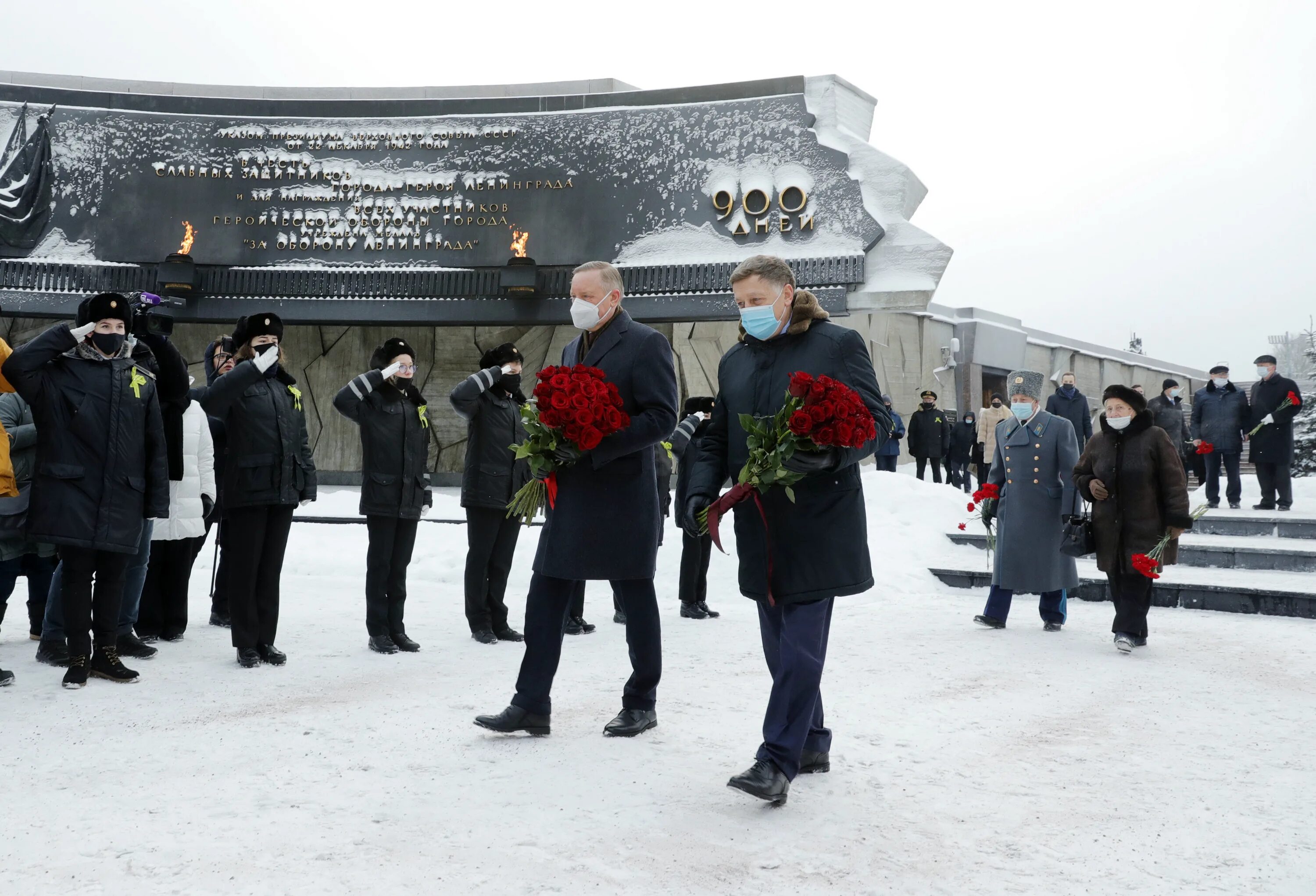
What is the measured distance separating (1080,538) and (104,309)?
18.5 ft

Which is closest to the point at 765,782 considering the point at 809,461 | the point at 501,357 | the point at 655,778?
the point at 655,778

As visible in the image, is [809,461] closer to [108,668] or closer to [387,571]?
[387,571]

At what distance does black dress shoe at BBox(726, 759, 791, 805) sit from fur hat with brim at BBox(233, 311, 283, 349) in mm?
3472

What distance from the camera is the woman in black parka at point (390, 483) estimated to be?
5.71 metres

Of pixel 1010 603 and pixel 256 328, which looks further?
pixel 1010 603

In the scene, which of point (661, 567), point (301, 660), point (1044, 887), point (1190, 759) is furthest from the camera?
point (661, 567)

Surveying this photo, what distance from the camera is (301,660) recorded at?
5332 millimetres

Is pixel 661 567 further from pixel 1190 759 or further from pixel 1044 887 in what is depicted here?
pixel 1044 887

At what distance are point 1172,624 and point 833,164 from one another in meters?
8.21

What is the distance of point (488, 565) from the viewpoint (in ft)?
20.5

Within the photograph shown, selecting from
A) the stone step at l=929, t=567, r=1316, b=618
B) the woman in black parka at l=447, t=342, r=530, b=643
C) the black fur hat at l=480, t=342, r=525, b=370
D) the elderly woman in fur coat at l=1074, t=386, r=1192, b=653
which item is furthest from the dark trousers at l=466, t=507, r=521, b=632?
the stone step at l=929, t=567, r=1316, b=618

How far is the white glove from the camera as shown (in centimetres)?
502

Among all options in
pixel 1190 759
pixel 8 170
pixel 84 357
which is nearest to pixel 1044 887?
pixel 1190 759

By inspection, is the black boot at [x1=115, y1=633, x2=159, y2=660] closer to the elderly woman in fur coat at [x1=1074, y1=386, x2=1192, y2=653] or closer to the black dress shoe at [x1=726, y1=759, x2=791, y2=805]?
the black dress shoe at [x1=726, y1=759, x2=791, y2=805]
